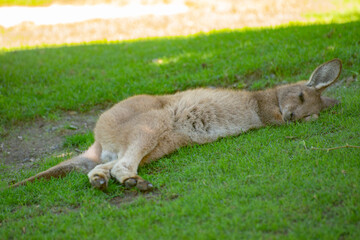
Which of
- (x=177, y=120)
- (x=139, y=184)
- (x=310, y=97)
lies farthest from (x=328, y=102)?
(x=139, y=184)

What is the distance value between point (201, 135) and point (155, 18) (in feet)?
25.9

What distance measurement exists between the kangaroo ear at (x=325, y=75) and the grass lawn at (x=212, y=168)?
15.3 inches

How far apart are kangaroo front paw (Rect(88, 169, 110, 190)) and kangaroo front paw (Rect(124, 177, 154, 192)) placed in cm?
24

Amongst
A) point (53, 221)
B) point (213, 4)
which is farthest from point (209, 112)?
point (213, 4)

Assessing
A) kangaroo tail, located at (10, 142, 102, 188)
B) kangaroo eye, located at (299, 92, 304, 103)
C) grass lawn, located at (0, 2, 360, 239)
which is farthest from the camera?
kangaroo eye, located at (299, 92, 304, 103)

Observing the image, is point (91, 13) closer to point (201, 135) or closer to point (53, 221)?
point (201, 135)

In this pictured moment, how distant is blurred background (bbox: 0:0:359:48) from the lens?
11.1m

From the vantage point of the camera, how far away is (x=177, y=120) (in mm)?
5250

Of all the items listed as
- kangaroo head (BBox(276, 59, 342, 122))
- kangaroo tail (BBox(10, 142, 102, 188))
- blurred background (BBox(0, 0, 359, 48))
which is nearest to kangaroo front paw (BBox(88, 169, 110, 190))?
kangaroo tail (BBox(10, 142, 102, 188))

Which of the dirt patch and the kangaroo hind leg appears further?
the dirt patch

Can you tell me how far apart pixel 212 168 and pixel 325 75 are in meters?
2.35

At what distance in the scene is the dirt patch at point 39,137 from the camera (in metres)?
6.06

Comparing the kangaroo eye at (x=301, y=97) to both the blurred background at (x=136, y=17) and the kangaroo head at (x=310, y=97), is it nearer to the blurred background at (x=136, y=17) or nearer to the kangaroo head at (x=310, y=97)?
the kangaroo head at (x=310, y=97)

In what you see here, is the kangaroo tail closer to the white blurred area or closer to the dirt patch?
the dirt patch
